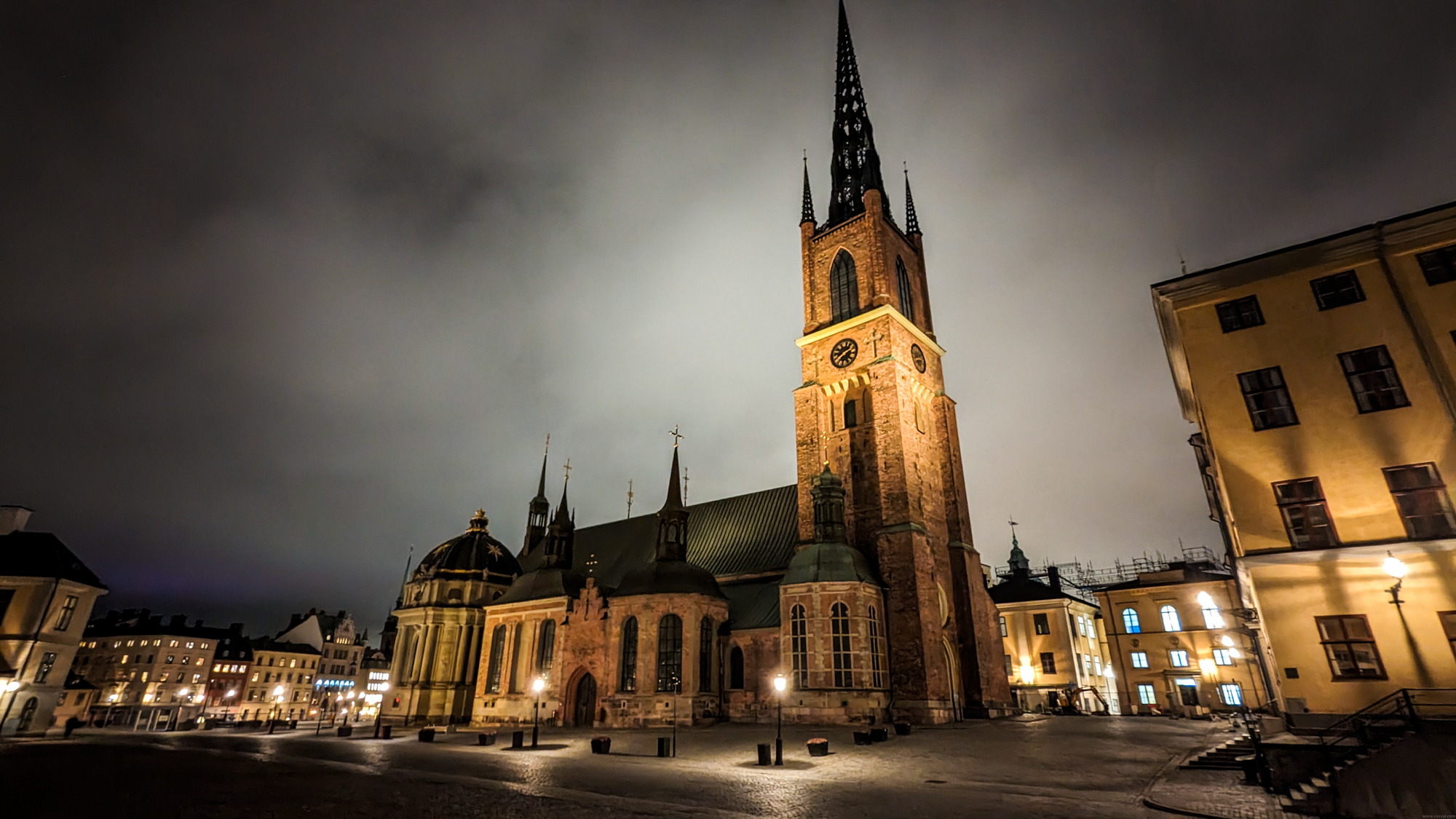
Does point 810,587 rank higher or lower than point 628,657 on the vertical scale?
higher

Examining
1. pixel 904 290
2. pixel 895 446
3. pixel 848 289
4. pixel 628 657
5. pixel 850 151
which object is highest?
pixel 850 151

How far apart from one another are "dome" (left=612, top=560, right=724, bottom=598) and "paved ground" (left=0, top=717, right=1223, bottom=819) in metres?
7.83

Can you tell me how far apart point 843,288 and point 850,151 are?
45.5 ft

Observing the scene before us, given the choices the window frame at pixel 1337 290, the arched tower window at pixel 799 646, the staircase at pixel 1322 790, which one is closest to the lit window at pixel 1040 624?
the arched tower window at pixel 799 646

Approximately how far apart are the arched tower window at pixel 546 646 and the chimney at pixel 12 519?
3239 centimetres

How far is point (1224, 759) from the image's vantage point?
15.4 meters

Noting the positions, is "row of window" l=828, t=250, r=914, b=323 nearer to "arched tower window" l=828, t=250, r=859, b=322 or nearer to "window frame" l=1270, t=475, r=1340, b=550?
"arched tower window" l=828, t=250, r=859, b=322

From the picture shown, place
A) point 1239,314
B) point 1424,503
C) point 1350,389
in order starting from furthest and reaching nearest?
point 1239,314, point 1350,389, point 1424,503

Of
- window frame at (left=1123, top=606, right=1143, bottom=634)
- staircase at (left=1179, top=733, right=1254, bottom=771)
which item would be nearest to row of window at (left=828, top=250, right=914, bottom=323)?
window frame at (left=1123, top=606, right=1143, bottom=634)

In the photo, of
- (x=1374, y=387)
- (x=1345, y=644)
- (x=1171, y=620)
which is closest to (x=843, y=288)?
(x=1374, y=387)

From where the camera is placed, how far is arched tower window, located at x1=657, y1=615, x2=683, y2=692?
31203mm

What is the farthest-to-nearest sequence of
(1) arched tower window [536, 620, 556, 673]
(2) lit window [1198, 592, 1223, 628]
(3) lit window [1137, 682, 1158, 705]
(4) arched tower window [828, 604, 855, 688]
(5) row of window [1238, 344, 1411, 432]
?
(3) lit window [1137, 682, 1158, 705], (2) lit window [1198, 592, 1223, 628], (1) arched tower window [536, 620, 556, 673], (4) arched tower window [828, 604, 855, 688], (5) row of window [1238, 344, 1411, 432]

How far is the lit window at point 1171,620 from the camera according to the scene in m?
42.9

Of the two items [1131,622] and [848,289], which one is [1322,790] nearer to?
[848,289]
